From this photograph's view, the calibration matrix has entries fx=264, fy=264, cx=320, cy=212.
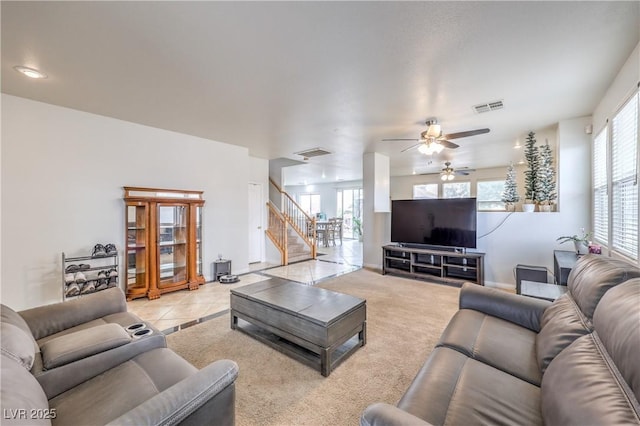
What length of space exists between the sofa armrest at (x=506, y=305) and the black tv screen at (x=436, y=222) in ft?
8.85

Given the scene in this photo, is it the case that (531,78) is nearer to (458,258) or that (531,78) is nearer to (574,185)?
(574,185)

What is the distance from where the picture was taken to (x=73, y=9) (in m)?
1.79

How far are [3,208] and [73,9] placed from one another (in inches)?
109

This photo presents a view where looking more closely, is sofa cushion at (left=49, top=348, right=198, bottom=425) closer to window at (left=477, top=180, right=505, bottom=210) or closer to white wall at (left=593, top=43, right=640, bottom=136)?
white wall at (left=593, top=43, right=640, bottom=136)

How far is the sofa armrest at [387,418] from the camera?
36.0 inches

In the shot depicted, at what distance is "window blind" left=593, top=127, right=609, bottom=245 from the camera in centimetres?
322

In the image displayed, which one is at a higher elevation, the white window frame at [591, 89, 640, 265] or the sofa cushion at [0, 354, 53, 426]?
the white window frame at [591, 89, 640, 265]

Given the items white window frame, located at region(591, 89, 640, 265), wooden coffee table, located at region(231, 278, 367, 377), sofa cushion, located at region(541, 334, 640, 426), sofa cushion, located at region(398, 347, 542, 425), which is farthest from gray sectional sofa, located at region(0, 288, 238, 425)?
white window frame, located at region(591, 89, 640, 265)

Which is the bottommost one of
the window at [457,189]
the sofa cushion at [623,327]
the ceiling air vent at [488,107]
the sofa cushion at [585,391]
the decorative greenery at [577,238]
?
the sofa cushion at [585,391]

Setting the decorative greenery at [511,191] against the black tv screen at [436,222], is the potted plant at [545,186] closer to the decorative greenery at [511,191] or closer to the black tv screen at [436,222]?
the decorative greenery at [511,191]

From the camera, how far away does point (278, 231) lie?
6977 mm

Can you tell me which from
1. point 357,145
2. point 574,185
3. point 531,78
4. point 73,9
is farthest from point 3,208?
point 574,185

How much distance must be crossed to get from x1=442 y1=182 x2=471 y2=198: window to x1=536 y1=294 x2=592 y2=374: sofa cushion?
8.94 metres

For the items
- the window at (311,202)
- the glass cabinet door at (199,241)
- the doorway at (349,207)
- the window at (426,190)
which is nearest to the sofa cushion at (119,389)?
the glass cabinet door at (199,241)
